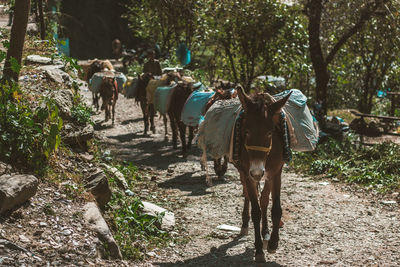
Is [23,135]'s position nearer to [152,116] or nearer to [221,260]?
[221,260]

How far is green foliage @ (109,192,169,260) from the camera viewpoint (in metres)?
6.03

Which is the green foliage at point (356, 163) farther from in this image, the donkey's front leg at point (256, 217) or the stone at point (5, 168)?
the stone at point (5, 168)

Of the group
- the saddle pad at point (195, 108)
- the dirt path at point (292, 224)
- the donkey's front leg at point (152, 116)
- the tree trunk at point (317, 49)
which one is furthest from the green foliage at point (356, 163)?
the donkey's front leg at point (152, 116)

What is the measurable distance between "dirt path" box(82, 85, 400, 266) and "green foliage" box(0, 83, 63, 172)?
1748 mm

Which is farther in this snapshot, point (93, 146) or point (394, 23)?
point (394, 23)

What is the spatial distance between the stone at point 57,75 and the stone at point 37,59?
1.66ft

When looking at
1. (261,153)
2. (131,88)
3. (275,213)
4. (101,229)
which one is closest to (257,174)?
(261,153)

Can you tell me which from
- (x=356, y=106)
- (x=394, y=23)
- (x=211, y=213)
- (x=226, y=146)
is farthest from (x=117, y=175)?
(x=356, y=106)

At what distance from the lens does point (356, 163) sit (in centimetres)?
1092

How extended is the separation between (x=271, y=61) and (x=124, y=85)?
4.84m

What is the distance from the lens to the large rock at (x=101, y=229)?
221 inches

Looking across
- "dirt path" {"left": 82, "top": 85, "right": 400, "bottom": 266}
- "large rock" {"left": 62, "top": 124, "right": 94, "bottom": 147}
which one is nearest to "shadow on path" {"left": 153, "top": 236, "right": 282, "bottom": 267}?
"dirt path" {"left": 82, "top": 85, "right": 400, "bottom": 266}

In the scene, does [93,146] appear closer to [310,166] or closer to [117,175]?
[117,175]

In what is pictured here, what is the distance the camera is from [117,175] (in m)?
8.36
